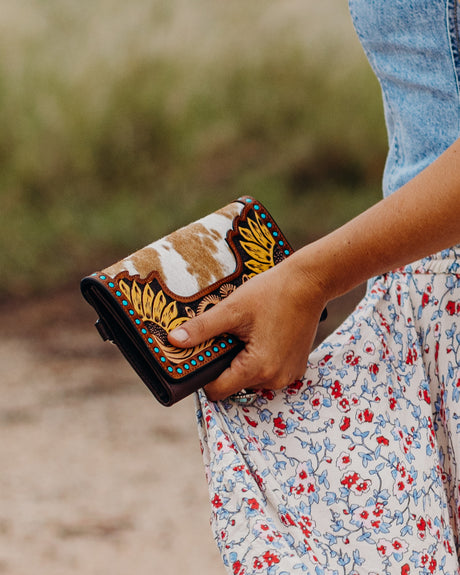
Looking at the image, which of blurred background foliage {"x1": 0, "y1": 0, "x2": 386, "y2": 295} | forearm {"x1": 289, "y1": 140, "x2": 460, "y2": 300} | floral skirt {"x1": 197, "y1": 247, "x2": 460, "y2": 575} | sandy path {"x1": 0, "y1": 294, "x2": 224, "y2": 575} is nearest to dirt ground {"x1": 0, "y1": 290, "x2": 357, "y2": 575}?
sandy path {"x1": 0, "y1": 294, "x2": 224, "y2": 575}

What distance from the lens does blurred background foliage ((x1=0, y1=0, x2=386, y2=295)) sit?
4.76 m

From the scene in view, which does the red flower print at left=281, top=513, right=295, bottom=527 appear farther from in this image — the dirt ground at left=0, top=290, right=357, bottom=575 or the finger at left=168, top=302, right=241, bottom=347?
the dirt ground at left=0, top=290, right=357, bottom=575

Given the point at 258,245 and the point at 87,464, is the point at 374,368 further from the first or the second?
the point at 87,464

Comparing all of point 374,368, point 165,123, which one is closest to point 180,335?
point 374,368

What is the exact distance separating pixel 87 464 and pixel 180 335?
8.98 feet

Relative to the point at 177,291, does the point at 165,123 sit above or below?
above

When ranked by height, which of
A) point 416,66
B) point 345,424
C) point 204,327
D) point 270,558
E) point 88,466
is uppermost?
point 88,466

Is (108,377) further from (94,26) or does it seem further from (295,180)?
(94,26)

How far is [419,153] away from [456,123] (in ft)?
0.21

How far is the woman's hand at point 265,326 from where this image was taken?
78 centimetres

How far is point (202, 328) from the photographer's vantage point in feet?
2.64

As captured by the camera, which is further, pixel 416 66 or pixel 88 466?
pixel 88 466

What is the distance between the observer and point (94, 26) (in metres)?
4.80

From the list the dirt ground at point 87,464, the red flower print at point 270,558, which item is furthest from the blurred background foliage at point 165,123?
the red flower print at point 270,558
